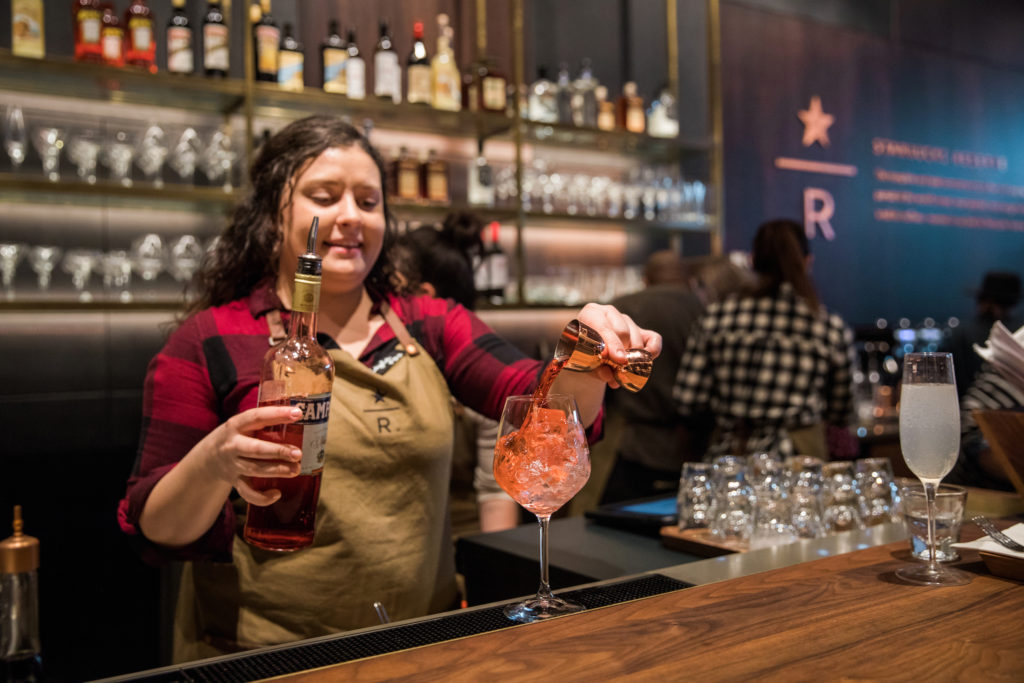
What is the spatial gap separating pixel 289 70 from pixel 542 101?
132 centimetres

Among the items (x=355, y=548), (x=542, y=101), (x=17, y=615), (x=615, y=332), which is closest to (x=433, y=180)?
(x=542, y=101)

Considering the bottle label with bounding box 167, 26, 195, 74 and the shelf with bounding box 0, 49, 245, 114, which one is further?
the bottle label with bounding box 167, 26, 195, 74

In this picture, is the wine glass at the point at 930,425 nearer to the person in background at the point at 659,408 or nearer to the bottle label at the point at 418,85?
the person in background at the point at 659,408

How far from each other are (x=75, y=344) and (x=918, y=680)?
10.8 ft

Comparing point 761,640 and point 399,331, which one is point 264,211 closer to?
point 399,331

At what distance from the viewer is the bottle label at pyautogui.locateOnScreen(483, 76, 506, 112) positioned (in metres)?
4.17

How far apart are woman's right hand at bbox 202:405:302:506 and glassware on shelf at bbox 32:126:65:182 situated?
2422mm

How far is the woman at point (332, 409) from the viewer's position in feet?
4.86

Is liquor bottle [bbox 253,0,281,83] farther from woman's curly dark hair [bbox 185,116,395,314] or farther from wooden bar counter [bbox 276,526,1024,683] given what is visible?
wooden bar counter [bbox 276,526,1024,683]

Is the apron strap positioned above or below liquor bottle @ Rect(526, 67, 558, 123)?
below

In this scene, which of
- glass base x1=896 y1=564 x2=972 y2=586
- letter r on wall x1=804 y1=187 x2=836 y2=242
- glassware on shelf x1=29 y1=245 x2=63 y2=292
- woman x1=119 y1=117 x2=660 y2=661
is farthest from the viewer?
letter r on wall x1=804 y1=187 x2=836 y2=242

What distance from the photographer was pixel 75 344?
135 inches

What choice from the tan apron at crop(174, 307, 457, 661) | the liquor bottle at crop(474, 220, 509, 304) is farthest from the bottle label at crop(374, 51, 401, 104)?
the tan apron at crop(174, 307, 457, 661)

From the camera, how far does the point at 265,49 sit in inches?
138
